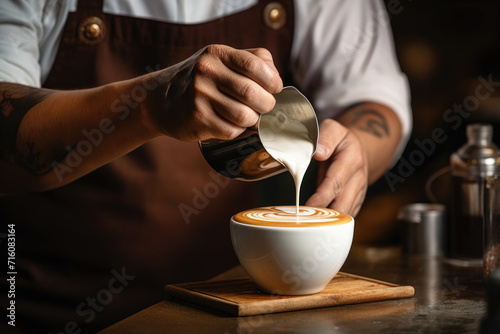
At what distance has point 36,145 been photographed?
1.56 m

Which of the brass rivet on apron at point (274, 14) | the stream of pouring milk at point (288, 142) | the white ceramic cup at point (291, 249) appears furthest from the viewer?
the brass rivet on apron at point (274, 14)

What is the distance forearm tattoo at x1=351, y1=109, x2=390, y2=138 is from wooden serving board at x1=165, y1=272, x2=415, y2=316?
0.70 meters

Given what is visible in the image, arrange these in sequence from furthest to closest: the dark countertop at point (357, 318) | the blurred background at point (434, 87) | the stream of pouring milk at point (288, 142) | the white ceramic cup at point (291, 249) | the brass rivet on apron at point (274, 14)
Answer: the blurred background at point (434, 87) → the brass rivet on apron at point (274, 14) → the stream of pouring milk at point (288, 142) → the white ceramic cup at point (291, 249) → the dark countertop at point (357, 318)

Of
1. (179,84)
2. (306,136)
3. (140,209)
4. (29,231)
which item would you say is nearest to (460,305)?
(306,136)

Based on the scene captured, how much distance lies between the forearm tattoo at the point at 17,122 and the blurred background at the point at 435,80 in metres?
1.74

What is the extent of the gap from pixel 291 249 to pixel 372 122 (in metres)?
0.91

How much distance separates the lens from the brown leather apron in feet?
5.79

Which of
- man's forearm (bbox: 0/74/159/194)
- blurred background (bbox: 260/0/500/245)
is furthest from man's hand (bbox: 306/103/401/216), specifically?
blurred background (bbox: 260/0/500/245)

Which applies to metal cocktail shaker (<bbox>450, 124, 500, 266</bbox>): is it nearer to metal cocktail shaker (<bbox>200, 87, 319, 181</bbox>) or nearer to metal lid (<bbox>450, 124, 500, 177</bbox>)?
metal lid (<bbox>450, 124, 500, 177</bbox>)

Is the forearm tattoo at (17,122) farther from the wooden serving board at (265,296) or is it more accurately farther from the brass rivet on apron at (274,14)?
the brass rivet on apron at (274,14)

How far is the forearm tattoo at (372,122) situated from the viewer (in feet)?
6.31

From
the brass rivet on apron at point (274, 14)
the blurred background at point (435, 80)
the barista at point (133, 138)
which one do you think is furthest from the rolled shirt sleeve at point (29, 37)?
the blurred background at point (435, 80)

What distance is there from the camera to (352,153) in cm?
Result: 162

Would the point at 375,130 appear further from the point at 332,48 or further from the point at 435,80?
the point at 435,80
